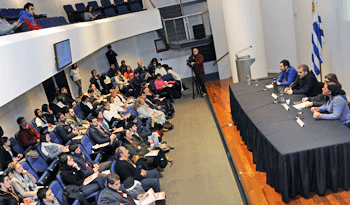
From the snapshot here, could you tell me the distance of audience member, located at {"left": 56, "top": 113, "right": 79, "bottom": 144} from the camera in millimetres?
6598

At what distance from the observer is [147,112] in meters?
7.69

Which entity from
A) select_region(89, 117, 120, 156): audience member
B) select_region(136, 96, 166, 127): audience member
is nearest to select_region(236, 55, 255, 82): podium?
select_region(136, 96, 166, 127): audience member

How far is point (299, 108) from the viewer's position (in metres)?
4.82

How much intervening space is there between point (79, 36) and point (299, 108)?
604 centimetres

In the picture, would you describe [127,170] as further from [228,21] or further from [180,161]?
[228,21]

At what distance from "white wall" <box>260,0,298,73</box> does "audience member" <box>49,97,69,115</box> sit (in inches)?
283

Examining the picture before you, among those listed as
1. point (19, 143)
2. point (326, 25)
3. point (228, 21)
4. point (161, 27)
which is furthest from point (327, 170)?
point (161, 27)

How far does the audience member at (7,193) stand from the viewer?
4311 millimetres

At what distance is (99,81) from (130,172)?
252 inches

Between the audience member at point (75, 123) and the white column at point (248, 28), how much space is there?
501 cm

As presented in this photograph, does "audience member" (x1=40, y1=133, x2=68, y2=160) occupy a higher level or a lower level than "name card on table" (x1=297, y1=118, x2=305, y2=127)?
lower

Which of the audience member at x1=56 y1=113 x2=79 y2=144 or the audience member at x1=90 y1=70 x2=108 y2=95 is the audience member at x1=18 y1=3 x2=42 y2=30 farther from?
the audience member at x1=90 y1=70 x2=108 y2=95

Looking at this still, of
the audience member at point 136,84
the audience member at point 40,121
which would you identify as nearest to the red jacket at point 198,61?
the audience member at point 136,84

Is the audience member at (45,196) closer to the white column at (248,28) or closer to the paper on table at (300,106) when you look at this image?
the paper on table at (300,106)
